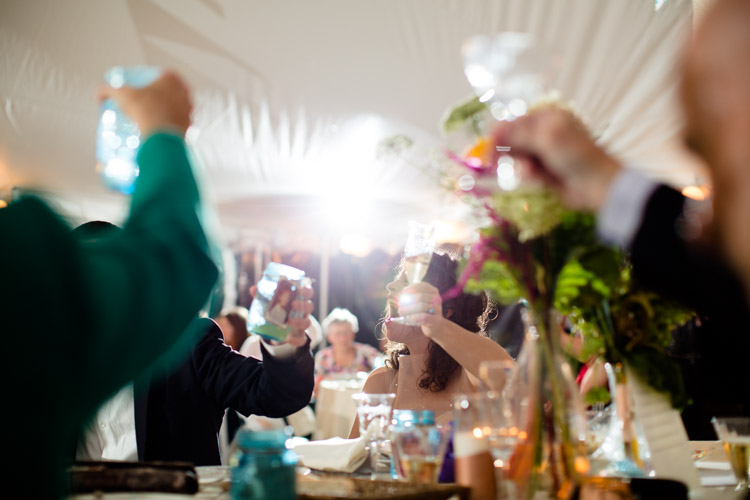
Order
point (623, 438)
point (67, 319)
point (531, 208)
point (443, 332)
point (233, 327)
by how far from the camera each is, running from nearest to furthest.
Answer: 1. point (67, 319)
2. point (531, 208)
3. point (623, 438)
4. point (443, 332)
5. point (233, 327)

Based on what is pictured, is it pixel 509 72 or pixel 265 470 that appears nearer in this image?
pixel 265 470

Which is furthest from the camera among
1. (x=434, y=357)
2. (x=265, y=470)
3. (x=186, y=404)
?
(x=434, y=357)

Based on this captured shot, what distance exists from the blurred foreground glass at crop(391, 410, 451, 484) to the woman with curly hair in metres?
0.61

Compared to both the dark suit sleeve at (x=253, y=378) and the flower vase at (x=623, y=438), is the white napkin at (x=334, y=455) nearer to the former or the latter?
the dark suit sleeve at (x=253, y=378)

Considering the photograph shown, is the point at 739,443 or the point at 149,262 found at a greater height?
the point at 149,262

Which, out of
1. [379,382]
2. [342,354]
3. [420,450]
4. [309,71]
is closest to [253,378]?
[379,382]

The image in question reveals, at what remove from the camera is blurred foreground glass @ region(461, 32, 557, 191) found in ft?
3.53

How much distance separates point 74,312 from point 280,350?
91 centimetres

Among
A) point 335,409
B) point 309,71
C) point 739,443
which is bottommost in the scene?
point 335,409

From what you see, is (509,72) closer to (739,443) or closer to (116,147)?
(116,147)

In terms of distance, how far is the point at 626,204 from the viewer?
38.4 inches

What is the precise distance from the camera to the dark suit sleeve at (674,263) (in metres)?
0.90

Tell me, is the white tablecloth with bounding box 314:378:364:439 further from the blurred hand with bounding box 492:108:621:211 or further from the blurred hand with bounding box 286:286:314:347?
the blurred hand with bounding box 492:108:621:211

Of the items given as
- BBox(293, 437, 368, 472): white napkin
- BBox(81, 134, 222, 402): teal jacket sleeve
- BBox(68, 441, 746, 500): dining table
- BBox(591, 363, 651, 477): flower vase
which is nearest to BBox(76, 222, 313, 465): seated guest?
BBox(293, 437, 368, 472): white napkin
